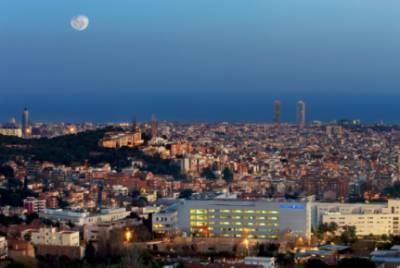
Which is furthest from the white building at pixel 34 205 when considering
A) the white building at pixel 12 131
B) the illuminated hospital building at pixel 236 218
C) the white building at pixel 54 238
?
the white building at pixel 12 131

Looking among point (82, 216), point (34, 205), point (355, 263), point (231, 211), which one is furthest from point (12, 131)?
point (355, 263)

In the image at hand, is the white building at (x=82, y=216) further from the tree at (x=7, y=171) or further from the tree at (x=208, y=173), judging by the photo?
the tree at (x=208, y=173)

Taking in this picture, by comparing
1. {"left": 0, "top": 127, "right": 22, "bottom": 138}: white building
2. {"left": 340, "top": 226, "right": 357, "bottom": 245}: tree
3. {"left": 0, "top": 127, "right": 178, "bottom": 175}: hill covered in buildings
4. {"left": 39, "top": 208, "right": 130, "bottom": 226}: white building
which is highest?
{"left": 0, "top": 127, "right": 22, "bottom": 138}: white building

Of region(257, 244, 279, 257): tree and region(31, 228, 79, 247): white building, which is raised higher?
region(31, 228, 79, 247): white building

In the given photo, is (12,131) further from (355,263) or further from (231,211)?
(355,263)

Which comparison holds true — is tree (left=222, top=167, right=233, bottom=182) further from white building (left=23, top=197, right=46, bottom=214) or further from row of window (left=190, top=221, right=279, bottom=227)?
row of window (left=190, top=221, right=279, bottom=227)

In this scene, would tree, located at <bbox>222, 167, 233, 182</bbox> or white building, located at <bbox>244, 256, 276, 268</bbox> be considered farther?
tree, located at <bbox>222, 167, 233, 182</bbox>

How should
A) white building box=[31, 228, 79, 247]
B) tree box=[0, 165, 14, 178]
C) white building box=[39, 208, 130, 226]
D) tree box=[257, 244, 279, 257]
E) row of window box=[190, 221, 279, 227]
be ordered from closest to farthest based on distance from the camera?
tree box=[257, 244, 279, 257]
white building box=[31, 228, 79, 247]
row of window box=[190, 221, 279, 227]
white building box=[39, 208, 130, 226]
tree box=[0, 165, 14, 178]

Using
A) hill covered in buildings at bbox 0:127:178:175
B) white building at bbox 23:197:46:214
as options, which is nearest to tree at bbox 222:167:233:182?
hill covered in buildings at bbox 0:127:178:175
